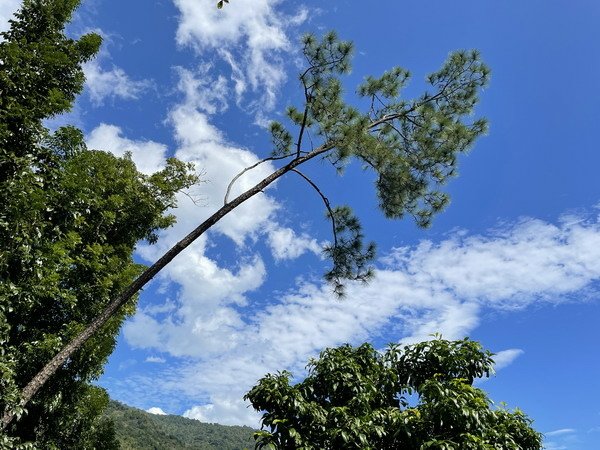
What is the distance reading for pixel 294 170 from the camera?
9.77m

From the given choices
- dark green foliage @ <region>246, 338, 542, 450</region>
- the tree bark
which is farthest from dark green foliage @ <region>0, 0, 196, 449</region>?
dark green foliage @ <region>246, 338, 542, 450</region>

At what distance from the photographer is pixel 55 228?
7.82 m

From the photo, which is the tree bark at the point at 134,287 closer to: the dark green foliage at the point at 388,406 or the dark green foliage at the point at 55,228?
the dark green foliage at the point at 55,228

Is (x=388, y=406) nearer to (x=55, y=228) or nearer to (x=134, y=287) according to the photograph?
(x=134, y=287)

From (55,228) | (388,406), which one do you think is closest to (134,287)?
(55,228)

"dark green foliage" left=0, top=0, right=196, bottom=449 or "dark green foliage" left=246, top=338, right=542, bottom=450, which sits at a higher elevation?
"dark green foliage" left=0, top=0, right=196, bottom=449

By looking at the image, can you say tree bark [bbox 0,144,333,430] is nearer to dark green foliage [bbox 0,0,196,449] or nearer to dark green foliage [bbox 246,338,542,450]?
dark green foliage [bbox 0,0,196,449]

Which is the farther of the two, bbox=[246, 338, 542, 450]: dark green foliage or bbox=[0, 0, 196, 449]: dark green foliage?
bbox=[0, 0, 196, 449]: dark green foliage

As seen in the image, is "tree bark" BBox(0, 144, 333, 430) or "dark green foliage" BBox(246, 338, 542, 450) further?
"tree bark" BBox(0, 144, 333, 430)

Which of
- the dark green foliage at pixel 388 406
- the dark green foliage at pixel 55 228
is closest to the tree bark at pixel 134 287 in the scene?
the dark green foliage at pixel 55 228

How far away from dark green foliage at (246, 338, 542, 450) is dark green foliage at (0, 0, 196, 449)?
4.28 m

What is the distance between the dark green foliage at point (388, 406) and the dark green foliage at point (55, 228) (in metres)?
4.28

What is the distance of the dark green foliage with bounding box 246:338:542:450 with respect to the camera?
15.5 ft

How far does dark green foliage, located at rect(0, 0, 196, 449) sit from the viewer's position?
6.93 m
